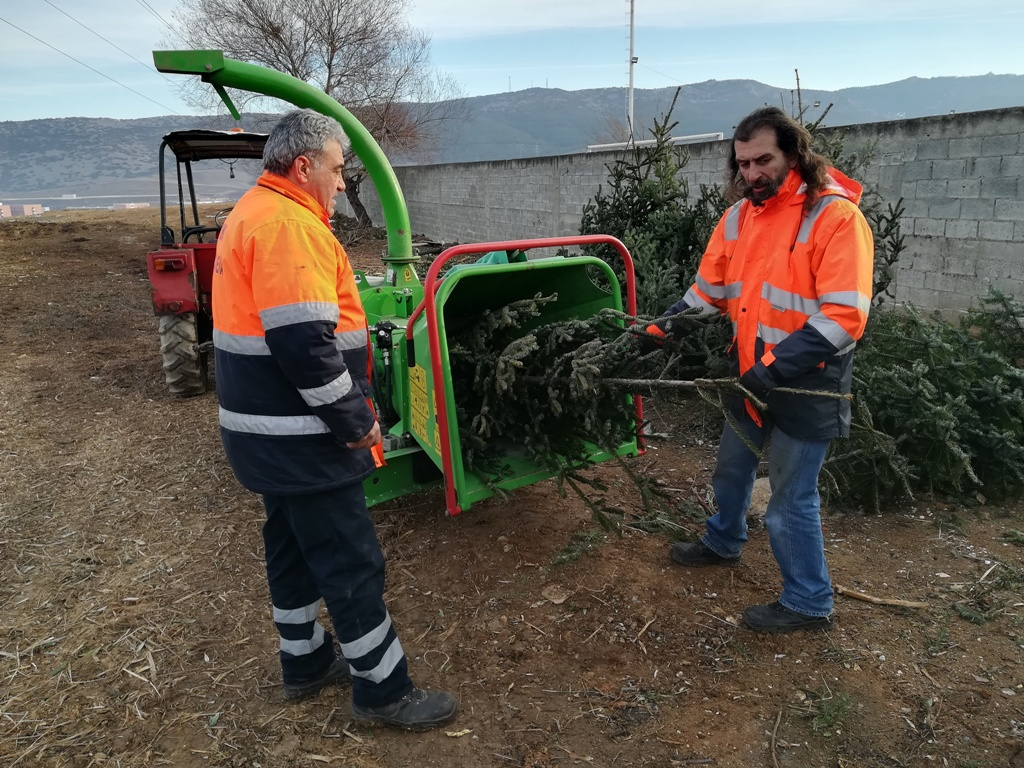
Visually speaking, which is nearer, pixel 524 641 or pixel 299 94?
pixel 524 641

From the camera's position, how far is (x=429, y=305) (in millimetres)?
2705

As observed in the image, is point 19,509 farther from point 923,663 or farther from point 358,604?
point 923,663

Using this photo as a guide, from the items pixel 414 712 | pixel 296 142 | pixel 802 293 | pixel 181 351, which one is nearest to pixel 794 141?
pixel 802 293

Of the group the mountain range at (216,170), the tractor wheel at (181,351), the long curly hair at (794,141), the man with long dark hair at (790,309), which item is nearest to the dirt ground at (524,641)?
the man with long dark hair at (790,309)

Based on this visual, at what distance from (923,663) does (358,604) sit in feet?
6.70

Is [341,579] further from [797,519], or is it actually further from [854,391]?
[854,391]

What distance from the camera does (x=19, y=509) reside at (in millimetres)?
4133

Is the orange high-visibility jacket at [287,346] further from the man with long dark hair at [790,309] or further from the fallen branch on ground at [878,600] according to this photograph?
the fallen branch on ground at [878,600]

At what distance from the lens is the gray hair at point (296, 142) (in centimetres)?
211

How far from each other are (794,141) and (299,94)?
277cm

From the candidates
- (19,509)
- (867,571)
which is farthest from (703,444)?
(19,509)

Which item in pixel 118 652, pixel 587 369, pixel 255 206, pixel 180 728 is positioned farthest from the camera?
pixel 118 652

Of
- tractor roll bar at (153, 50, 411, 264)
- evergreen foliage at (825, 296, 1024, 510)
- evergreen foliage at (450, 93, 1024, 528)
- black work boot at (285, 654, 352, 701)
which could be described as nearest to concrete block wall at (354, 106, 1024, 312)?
evergreen foliage at (450, 93, 1024, 528)

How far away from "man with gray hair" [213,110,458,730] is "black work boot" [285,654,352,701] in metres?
0.25
